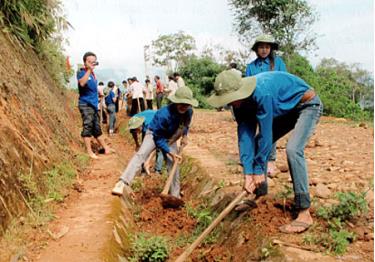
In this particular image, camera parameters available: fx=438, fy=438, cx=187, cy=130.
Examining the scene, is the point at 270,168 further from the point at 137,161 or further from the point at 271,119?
the point at 271,119

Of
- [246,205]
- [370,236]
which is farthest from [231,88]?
[370,236]

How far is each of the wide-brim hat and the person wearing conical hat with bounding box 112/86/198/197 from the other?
1.69 metres

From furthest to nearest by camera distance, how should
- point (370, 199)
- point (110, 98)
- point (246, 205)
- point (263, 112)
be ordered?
1. point (110, 98)
2. point (246, 205)
3. point (370, 199)
4. point (263, 112)

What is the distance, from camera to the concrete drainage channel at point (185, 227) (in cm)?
430

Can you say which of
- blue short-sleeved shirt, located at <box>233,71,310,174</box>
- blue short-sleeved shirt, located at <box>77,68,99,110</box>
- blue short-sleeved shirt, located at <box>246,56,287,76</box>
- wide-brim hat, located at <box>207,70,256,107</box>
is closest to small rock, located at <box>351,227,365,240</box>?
blue short-sleeved shirt, located at <box>233,71,310,174</box>

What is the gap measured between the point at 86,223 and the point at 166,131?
5.38ft

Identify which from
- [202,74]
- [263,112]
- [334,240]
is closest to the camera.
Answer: [334,240]

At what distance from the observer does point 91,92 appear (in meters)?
7.93

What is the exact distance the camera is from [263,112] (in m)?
3.61

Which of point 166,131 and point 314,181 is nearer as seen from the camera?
point 314,181

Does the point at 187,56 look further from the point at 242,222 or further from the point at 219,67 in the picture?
the point at 242,222

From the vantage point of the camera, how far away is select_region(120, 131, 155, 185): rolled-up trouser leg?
5.84m

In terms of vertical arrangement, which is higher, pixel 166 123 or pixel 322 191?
pixel 166 123

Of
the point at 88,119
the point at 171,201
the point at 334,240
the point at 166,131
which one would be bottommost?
the point at 171,201
